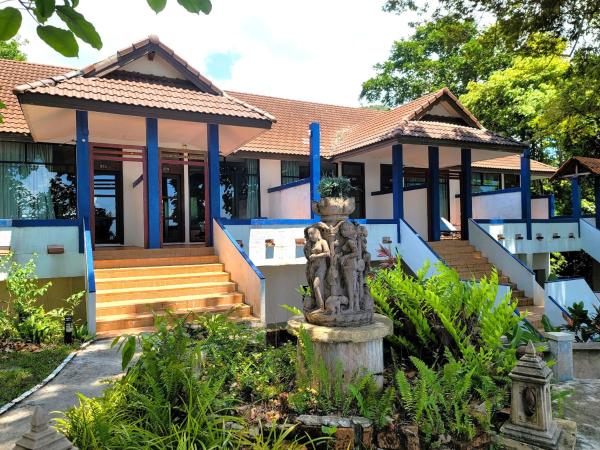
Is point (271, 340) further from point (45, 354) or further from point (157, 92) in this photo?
point (157, 92)

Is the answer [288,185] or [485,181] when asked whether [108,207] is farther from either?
[485,181]

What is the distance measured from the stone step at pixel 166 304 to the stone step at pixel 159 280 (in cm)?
53

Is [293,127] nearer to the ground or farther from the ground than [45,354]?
farther from the ground

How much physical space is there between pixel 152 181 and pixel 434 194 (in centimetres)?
894

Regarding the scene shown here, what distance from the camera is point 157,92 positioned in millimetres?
9938

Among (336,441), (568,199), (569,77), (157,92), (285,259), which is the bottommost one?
(336,441)

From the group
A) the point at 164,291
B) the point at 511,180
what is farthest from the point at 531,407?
the point at 511,180

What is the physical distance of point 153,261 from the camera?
29.8 feet

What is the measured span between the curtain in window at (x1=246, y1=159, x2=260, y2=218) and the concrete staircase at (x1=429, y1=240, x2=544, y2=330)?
5951mm

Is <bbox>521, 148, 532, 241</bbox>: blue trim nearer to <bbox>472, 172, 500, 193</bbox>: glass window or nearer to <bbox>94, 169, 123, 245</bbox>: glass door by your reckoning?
<bbox>472, 172, 500, 193</bbox>: glass window

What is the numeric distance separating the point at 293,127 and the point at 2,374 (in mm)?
13055

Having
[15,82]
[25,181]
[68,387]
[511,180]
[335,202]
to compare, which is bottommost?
[68,387]

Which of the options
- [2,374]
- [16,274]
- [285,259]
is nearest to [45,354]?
[2,374]

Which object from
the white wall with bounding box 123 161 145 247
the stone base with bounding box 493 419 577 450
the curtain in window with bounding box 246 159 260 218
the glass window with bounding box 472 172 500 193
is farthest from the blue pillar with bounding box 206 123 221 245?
the glass window with bounding box 472 172 500 193
